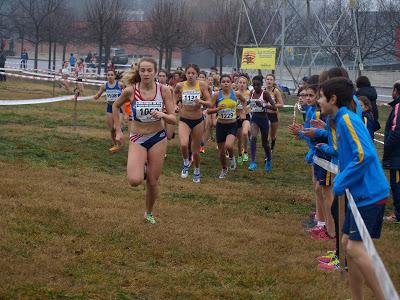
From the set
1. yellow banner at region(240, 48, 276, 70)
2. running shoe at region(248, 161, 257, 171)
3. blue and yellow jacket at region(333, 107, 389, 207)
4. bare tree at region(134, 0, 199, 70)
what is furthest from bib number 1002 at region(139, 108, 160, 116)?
bare tree at region(134, 0, 199, 70)

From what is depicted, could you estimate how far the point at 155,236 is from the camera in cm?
806

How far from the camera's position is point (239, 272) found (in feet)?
22.5

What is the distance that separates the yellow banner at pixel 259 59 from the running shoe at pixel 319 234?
988 inches

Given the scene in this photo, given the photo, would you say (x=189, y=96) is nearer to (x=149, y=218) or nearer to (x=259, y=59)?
(x=149, y=218)

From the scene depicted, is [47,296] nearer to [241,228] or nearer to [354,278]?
[354,278]

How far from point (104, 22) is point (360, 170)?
1597 inches

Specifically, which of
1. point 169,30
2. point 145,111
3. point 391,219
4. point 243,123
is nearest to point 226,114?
point 243,123

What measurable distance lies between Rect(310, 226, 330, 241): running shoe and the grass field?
0.39 feet

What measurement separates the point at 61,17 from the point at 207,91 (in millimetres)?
40845

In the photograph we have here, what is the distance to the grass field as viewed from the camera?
20.7 ft

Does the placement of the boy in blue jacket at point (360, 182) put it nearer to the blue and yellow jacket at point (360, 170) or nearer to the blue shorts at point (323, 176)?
the blue and yellow jacket at point (360, 170)

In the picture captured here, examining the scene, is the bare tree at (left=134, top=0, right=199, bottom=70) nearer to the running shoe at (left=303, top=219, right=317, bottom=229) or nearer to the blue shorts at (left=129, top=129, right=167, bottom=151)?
the running shoe at (left=303, top=219, right=317, bottom=229)

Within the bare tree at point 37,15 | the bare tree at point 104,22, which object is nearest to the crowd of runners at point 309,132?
the bare tree at point 104,22

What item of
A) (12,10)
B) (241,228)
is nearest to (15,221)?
(241,228)
